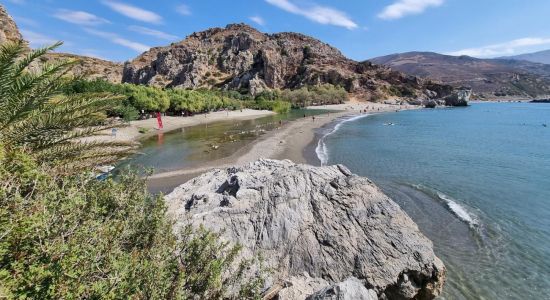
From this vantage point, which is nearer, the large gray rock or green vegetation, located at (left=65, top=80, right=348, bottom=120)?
the large gray rock

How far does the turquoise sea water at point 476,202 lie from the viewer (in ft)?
40.4

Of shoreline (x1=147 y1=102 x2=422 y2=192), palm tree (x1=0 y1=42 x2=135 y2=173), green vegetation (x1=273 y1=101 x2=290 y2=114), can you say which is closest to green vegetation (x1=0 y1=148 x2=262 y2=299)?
palm tree (x1=0 y1=42 x2=135 y2=173)

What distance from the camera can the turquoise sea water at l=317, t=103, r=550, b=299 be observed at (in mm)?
12312

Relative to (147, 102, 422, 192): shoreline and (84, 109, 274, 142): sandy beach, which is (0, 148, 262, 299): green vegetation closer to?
(147, 102, 422, 192): shoreline

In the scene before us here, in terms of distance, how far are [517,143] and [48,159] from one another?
53.9 m

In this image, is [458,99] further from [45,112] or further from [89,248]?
[89,248]

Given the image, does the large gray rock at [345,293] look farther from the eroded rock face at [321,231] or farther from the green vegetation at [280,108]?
the green vegetation at [280,108]

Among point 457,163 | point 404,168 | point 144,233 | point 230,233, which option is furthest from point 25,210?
point 457,163

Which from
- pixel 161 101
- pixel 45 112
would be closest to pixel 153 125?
pixel 161 101

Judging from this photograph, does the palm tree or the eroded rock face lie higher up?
the palm tree

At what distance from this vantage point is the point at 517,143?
44.8m

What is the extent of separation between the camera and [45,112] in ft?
25.2

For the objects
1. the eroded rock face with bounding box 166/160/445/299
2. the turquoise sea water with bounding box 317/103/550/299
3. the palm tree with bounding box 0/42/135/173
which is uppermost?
the palm tree with bounding box 0/42/135/173

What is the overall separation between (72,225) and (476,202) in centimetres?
2228
